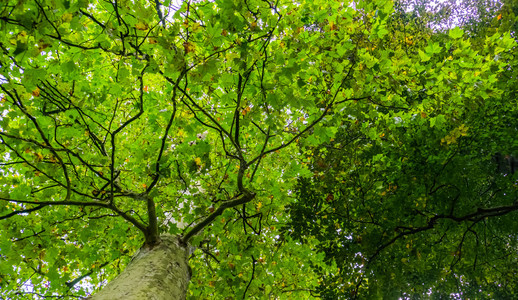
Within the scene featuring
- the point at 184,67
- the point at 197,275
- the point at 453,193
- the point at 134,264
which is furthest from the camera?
the point at 197,275

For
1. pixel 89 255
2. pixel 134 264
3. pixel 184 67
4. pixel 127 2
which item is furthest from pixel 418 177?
pixel 89 255

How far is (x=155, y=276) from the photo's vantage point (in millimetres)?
2057

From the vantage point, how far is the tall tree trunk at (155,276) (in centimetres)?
178

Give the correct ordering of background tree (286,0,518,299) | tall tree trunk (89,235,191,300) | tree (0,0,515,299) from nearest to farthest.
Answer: tall tree trunk (89,235,191,300) < tree (0,0,515,299) < background tree (286,0,518,299)

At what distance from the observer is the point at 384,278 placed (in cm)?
304

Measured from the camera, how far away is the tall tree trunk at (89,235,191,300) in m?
1.78

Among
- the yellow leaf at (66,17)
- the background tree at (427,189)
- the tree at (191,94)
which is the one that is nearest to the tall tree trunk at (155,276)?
the tree at (191,94)

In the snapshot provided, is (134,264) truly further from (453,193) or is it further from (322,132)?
(453,193)

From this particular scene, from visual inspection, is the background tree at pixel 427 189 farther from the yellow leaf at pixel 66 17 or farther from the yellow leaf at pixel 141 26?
the yellow leaf at pixel 66 17

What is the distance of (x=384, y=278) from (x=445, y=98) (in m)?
1.93

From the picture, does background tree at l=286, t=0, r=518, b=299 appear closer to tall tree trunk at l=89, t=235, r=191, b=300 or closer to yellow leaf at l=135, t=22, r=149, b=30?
tall tree trunk at l=89, t=235, r=191, b=300

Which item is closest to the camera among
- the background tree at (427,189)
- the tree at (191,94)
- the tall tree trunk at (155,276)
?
the tall tree trunk at (155,276)

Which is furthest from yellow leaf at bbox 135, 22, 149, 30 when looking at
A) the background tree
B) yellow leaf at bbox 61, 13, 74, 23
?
the background tree

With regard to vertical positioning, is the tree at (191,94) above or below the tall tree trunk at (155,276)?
above
